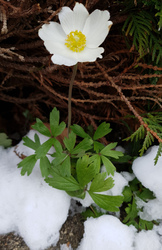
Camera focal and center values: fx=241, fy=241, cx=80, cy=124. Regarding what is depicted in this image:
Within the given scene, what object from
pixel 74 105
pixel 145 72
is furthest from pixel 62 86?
pixel 145 72

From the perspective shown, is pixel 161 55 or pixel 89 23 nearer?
pixel 89 23

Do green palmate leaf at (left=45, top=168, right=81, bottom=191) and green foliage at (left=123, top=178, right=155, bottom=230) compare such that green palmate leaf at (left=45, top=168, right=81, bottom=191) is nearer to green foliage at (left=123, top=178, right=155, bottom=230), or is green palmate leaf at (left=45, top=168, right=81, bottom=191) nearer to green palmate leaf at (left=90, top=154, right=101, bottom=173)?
green palmate leaf at (left=90, top=154, right=101, bottom=173)

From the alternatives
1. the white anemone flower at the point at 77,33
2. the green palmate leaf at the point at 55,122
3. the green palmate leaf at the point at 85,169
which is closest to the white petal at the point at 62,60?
the white anemone flower at the point at 77,33

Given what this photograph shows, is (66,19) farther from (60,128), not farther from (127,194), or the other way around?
(127,194)

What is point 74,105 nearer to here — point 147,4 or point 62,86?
point 62,86

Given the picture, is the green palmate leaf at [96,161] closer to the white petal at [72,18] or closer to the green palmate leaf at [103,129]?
the green palmate leaf at [103,129]

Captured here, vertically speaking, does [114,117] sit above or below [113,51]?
below
